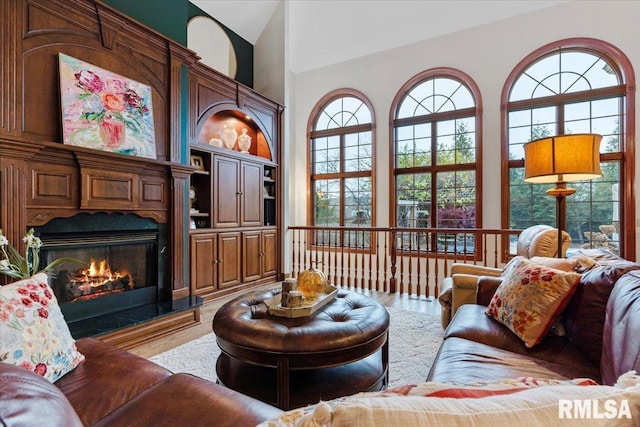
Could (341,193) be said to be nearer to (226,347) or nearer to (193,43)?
(193,43)

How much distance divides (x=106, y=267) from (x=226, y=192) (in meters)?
1.65

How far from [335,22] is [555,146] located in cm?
403

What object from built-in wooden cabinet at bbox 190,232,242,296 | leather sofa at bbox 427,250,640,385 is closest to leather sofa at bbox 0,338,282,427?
leather sofa at bbox 427,250,640,385

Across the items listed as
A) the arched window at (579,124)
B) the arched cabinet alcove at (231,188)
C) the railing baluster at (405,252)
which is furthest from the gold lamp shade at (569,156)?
the arched cabinet alcove at (231,188)

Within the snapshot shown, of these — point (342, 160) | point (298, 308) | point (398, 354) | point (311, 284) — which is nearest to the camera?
point (298, 308)

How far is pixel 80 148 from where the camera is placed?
249 cm

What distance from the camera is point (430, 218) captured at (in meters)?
4.92

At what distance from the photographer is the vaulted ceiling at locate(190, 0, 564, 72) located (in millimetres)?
4355

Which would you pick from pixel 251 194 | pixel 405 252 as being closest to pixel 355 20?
pixel 251 194

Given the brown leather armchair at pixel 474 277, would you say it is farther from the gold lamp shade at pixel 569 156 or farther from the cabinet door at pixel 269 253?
the cabinet door at pixel 269 253

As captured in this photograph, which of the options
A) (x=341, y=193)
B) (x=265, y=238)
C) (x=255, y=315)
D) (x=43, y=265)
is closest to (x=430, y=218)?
(x=341, y=193)

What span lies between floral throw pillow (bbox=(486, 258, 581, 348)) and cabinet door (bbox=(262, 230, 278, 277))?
11.6 feet

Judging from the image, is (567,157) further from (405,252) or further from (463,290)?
(405,252)

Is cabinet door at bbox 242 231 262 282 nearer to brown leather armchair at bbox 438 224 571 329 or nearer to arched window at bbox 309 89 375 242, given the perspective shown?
arched window at bbox 309 89 375 242
